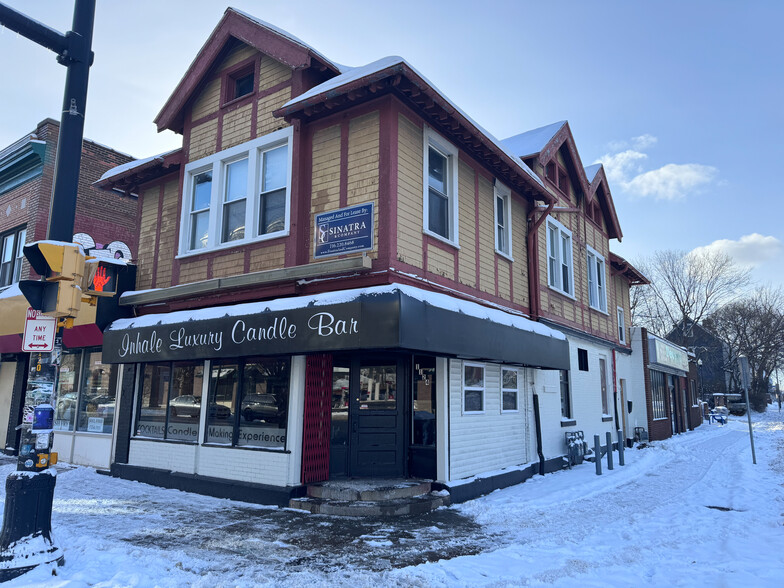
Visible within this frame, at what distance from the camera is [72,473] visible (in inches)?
469

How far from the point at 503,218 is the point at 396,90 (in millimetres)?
4966

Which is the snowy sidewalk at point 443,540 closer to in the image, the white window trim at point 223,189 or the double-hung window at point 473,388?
the double-hung window at point 473,388

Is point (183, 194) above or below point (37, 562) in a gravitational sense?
above

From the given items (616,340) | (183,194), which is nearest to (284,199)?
(183,194)

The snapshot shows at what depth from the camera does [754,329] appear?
54719mm

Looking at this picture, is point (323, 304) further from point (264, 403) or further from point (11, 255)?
point (11, 255)

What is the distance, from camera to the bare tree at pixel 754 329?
53.7 m

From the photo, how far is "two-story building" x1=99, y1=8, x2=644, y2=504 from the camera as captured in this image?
29.7ft

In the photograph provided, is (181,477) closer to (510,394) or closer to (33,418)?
(33,418)

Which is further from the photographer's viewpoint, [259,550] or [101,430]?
[101,430]

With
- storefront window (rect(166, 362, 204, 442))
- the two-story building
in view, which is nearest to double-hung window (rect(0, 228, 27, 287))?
the two-story building

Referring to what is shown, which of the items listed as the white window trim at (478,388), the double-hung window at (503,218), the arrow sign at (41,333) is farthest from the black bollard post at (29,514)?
the double-hung window at (503,218)

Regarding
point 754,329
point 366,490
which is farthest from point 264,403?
point 754,329

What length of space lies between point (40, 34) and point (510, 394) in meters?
10.6
